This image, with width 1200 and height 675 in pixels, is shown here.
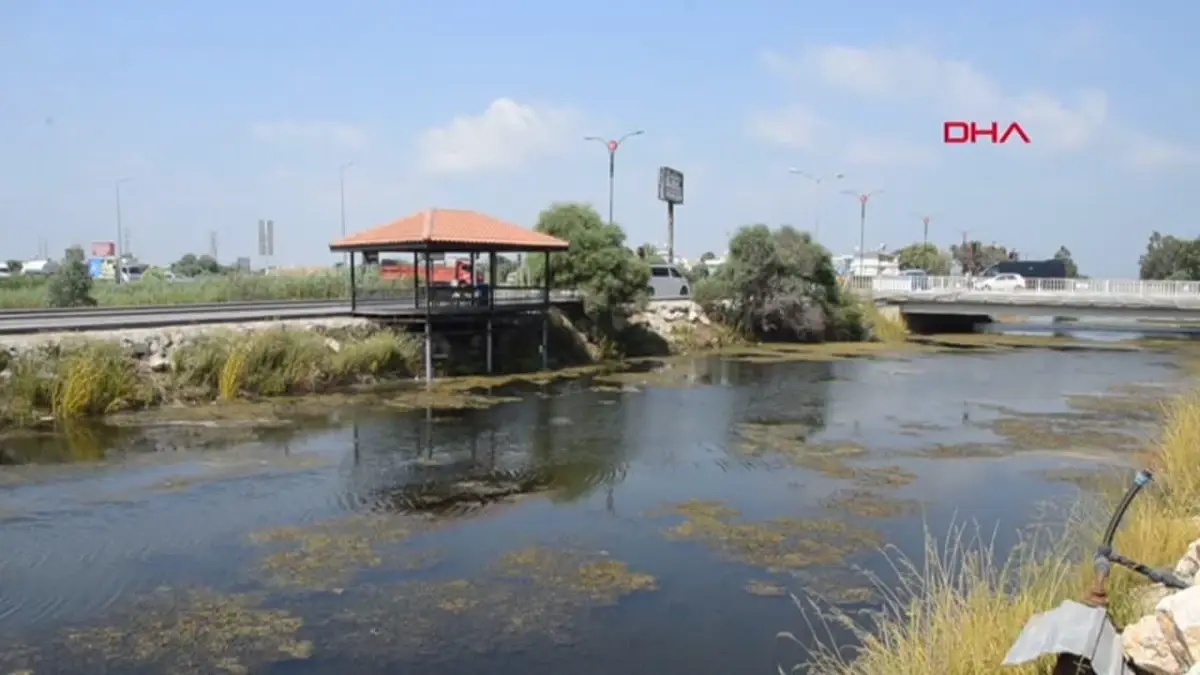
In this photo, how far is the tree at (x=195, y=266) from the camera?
80494mm

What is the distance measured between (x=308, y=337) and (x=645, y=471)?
11.2 metres

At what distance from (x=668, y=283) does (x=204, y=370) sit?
82.0ft

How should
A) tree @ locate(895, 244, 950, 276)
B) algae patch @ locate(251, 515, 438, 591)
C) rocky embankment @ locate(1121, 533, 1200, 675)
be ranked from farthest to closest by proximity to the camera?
tree @ locate(895, 244, 950, 276)
algae patch @ locate(251, 515, 438, 591)
rocky embankment @ locate(1121, 533, 1200, 675)

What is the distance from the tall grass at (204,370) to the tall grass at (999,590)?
15.1 meters

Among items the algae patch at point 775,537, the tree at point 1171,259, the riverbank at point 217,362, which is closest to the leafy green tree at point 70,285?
the riverbank at point 217,362

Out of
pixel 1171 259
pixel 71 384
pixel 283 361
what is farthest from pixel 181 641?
pixel 1171 259

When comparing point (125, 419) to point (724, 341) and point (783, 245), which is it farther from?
point (783, 245)

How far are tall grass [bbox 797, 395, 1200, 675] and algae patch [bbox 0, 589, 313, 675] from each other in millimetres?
Result: 4390

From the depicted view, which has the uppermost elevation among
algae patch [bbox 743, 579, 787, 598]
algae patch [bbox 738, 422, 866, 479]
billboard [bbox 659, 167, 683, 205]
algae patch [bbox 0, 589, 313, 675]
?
billboard [bbox 659, 167, 683, 205]

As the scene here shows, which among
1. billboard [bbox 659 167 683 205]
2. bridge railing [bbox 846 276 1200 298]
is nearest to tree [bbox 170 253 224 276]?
billboard [bbox 659 167 683 205]

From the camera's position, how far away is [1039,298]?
43875 millimetres

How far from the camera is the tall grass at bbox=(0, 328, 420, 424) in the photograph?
59.0ft

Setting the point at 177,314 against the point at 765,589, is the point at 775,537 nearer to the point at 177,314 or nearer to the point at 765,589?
the point at 765,589

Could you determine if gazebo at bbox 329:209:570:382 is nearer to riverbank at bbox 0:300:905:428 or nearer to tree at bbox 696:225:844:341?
riverbank at bbox 0:300:905:428
